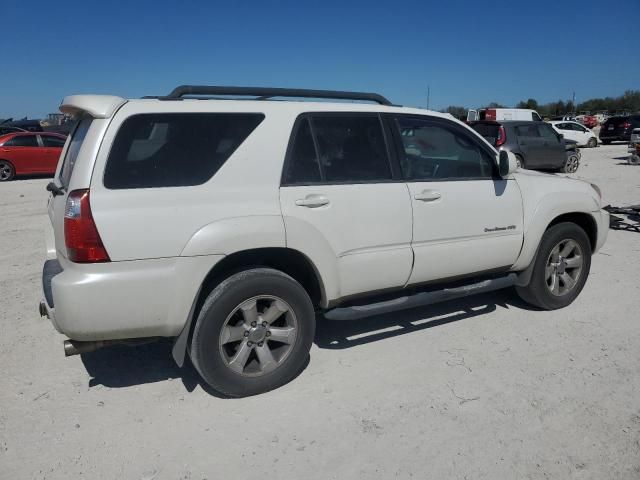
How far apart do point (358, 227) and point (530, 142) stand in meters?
13.3

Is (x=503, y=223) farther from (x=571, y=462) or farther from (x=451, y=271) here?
(x=571, y=462)

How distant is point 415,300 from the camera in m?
3.82

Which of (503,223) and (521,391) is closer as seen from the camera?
(521,391)

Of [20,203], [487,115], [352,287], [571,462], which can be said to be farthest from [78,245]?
[487,115]

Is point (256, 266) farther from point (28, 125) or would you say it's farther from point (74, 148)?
point (28, 125)

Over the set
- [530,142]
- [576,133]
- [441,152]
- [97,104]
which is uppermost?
[97,104]

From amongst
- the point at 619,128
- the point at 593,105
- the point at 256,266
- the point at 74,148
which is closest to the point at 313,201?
the point at 256,266

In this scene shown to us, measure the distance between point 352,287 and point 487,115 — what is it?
2308cm

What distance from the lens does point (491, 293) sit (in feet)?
17.0

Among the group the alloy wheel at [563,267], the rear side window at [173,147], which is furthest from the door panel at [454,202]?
the rear side window at [173,147]

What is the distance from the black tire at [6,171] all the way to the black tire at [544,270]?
1601 cm

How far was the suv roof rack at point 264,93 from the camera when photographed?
10.8ft

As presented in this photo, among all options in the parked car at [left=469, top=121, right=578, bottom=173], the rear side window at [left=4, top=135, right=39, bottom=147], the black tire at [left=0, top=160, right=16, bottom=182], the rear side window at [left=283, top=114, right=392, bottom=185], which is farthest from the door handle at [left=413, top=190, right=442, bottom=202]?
the black tire at [left=0, top=160, right=16, bottom=182]

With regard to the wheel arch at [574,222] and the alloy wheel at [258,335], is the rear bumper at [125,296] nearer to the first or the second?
the alloy wheel at [258,335]
